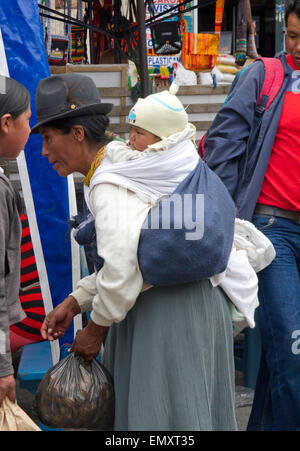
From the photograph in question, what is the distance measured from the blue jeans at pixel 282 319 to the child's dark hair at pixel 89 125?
87cm

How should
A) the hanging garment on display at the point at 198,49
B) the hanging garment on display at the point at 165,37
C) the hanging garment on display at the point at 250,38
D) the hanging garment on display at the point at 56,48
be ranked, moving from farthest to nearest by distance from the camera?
1. the hanging garment on display at the point at 250,38
2. the hanging garment on display at the point at 56,48
3. the hanging garment on display at the point at 198,49
4. the hanging garment on display at the point at 165,37

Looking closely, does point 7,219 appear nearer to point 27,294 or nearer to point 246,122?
point 246,122

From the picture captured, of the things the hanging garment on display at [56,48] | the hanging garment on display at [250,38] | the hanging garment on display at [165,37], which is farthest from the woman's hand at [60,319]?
the hanging garment on display at [250,38]

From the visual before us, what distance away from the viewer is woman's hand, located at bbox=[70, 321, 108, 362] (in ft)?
7.05

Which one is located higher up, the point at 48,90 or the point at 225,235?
the point at 48,90

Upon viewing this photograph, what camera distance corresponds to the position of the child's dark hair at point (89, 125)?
7.97 ft

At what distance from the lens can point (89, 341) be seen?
2164mm

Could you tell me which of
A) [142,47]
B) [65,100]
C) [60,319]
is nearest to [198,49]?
[142,47]

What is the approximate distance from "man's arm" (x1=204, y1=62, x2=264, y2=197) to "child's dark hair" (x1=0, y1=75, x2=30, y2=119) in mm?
968

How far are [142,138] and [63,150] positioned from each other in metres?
0.41

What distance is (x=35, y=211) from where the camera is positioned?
3.10 m

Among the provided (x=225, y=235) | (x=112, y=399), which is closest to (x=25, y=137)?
(x=225, y=235)

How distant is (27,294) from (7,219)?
1.49m

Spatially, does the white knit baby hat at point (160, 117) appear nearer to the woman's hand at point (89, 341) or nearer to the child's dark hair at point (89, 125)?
the child's dark hair at point (89, 125)
